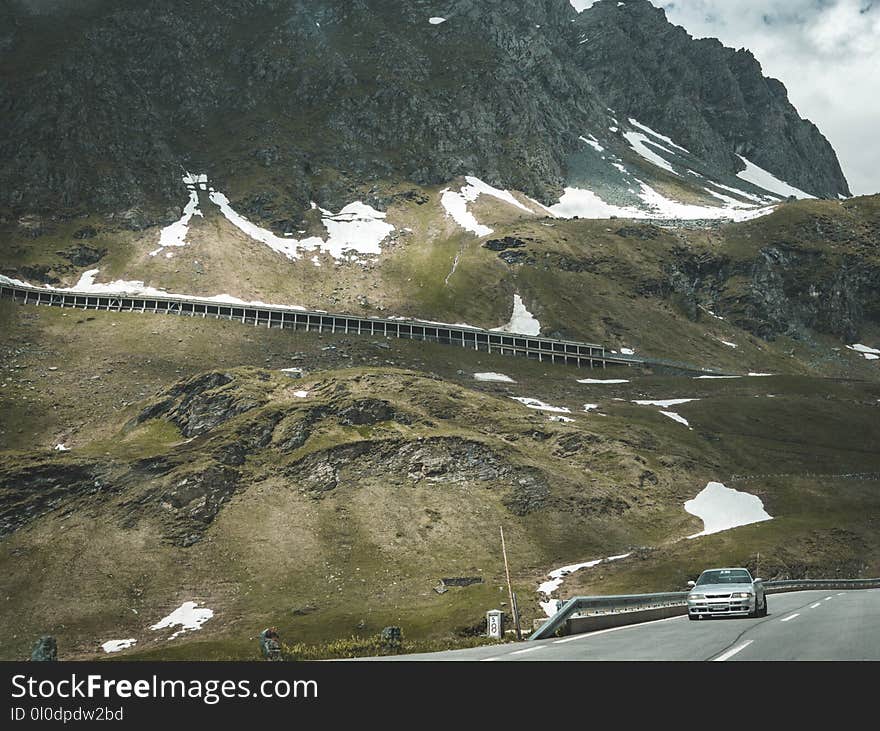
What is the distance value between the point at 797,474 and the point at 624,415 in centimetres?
3290

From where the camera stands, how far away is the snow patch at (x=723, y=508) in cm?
11438

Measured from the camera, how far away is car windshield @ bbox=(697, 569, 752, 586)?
3222cm

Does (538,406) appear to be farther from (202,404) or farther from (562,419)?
(202,404)

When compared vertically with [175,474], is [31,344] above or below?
above

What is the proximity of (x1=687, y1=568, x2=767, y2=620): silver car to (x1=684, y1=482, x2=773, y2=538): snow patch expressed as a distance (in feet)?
273

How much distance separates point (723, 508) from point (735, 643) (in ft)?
347

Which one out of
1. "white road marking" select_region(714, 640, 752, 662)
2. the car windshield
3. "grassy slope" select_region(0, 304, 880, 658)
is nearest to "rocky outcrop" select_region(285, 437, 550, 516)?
"grassy slope" select_region(0, 304, 880, 658)

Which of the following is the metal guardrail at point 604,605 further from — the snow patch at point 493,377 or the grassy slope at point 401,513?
the snow patch at point 493,377

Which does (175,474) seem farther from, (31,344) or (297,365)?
(31,344)

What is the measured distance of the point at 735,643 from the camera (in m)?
20.2

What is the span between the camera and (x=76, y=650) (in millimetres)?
84062
